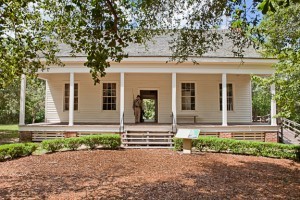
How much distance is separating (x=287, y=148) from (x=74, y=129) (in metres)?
10.1

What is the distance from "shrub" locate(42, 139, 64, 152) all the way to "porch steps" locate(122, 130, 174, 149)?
2953 millimetres

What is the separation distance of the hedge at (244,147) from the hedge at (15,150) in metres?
6.18

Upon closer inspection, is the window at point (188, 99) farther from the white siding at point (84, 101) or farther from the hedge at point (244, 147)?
the hedge at point (244, 147)

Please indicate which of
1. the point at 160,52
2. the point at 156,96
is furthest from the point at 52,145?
the point at 156,96

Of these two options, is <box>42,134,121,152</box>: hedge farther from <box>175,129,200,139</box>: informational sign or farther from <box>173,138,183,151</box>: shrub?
<box>175,129,200,139</box>: informational sign

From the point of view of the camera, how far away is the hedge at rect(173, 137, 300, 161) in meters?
11.8

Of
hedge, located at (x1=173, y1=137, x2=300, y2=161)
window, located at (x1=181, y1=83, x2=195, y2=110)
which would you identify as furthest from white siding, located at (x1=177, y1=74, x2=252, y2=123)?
hedge, located at (x1=173, y1=137, x2=300, y2=161)

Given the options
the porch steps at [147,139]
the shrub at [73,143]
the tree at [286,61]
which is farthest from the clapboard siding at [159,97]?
the tree at [286,61]

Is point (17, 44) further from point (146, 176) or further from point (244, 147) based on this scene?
point (244, 147)

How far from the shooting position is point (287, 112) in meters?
10.1

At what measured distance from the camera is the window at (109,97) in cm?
1783

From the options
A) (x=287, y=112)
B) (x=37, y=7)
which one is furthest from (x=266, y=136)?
(x=37, y=7)

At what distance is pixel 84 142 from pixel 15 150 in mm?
2796

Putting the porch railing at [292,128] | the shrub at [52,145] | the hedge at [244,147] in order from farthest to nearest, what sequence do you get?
the porch railing at [292,128]
the shrub at [52,145]
the hedge at [244,147]
